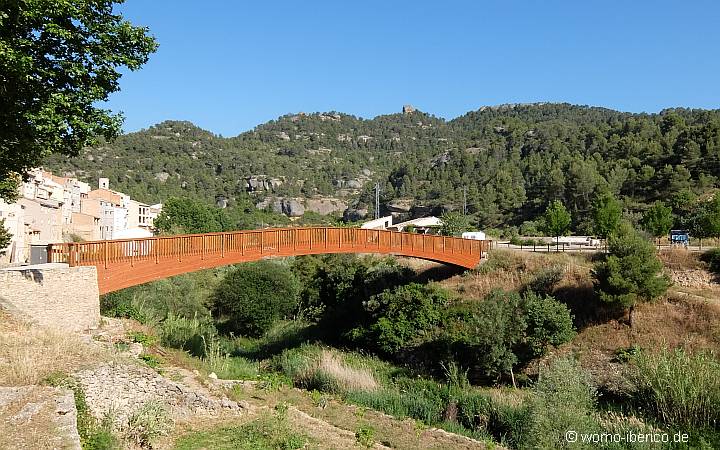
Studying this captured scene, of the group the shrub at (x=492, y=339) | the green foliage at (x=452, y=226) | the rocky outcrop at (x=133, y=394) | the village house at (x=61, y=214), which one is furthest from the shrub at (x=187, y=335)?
the green foliage at (x=452, y=226)

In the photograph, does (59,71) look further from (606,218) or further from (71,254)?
(606,218)

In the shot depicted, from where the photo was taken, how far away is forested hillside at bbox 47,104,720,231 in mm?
55719

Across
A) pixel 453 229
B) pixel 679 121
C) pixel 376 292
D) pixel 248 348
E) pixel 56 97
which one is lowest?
pixel 248 348

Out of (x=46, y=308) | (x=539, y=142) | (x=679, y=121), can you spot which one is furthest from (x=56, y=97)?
(x=539, y=142)

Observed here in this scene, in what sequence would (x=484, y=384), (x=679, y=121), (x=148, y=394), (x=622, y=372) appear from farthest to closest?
1. (x=679, y=121)
2. (x=484, y=384)
3. (x=622, y=372)
4. (x=148, y=394)

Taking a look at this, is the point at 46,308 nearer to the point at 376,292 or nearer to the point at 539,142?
the point at 376,292

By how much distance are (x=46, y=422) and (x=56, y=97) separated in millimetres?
6212

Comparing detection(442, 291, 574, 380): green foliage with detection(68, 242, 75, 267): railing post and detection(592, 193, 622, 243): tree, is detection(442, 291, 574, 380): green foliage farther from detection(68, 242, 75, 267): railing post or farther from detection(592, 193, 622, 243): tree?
detection(68, 242, 75, 267): railing post

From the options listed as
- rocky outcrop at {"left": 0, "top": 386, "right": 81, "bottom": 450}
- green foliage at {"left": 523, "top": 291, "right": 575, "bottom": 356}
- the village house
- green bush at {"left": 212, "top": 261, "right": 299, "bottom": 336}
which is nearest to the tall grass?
green foliage at {"left": 523, "top": 291, "right": 575, "bottom": 356}

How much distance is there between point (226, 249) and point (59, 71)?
30.0ft

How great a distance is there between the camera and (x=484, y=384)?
19.5 meters

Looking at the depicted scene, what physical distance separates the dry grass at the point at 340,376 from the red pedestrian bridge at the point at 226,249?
184 inches

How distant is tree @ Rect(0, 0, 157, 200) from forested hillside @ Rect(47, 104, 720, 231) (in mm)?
44953

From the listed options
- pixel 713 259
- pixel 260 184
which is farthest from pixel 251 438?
pixel 260 184
